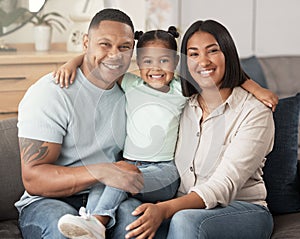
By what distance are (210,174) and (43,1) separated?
1.80 metres

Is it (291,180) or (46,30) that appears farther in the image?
(46,30)

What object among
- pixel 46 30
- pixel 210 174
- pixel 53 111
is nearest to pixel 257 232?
pixel 210 174

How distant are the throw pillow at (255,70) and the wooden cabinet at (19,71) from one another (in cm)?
98

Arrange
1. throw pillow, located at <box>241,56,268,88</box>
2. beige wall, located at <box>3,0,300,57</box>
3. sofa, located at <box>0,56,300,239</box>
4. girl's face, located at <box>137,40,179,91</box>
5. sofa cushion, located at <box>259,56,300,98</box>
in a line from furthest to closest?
beige wall, located at <box>3,0,300,57</box> < sofa cushion, located at <box>259,56,300,98</box> < throw pillow, located at <box>241,56,268,88</box> < sofa, located at <box>0,56,300,239</box> < girl's face, located at <box>137,40,179,91</box>

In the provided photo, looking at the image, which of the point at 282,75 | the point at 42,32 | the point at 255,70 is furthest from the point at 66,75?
the point at 42,32

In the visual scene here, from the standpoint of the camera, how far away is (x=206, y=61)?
2.06 metres

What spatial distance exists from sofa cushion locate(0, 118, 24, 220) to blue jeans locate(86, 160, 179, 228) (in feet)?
1.23

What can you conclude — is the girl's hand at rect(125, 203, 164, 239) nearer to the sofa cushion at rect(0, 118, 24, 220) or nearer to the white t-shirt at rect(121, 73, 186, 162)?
the white t-shirt at rect(121, 73, 186, 162)

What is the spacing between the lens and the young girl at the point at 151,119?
196cm

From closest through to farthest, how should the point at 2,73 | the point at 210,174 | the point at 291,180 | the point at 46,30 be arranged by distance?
the point at 210,174 → the point at 291,180 → the point at 2,73 → the point at 46,30

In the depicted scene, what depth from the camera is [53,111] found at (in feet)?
6.52

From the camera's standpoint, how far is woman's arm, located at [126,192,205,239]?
1.85m

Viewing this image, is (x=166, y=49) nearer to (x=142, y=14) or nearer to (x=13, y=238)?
(x=13, y=238)

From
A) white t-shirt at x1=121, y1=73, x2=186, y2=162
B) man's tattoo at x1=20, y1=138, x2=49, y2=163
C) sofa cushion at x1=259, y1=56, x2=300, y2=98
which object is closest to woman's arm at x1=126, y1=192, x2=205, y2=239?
white t-shirt at x1=121, y1=73, x2=186, y2=162
